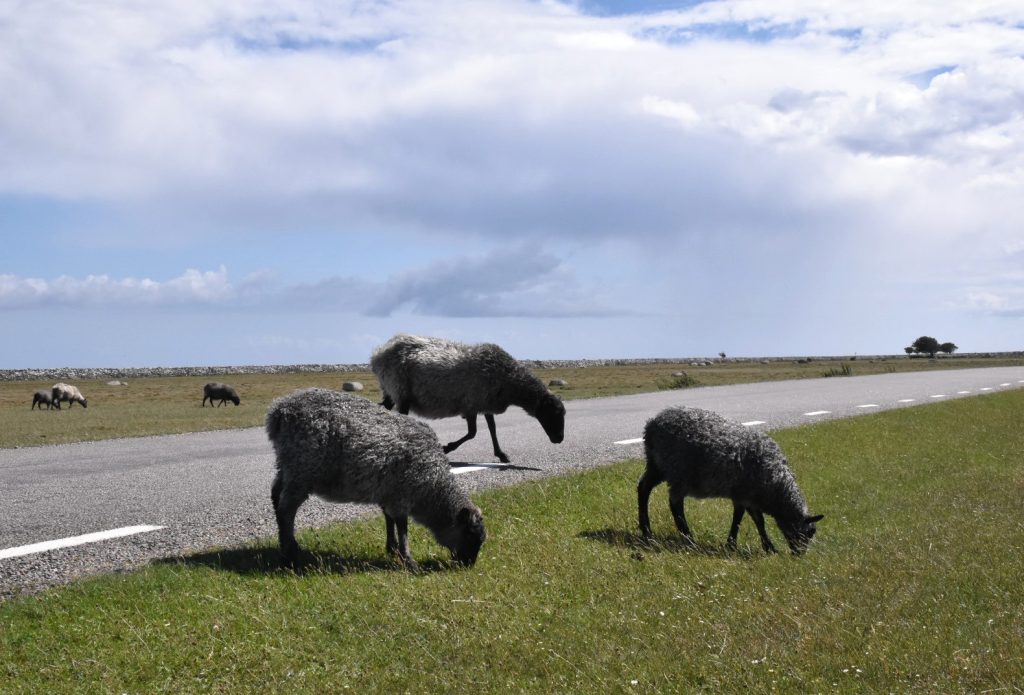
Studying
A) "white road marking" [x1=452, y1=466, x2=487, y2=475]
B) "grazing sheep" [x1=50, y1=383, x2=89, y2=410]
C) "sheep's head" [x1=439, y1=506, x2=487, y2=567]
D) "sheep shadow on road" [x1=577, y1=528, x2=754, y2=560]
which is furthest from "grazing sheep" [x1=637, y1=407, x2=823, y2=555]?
"grazing sheep" [x1=50, y1=383, x2=89, y2=410]

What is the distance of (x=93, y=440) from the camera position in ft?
72.2

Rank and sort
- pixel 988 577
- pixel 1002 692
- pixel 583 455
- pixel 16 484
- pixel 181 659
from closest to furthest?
pixel 1002 692 → pixel 181 659 → pixel 988 577 → pixel 16 484 → pixel 583 455

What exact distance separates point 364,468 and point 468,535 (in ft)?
4.21

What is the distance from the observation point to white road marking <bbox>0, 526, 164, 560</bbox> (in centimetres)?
995

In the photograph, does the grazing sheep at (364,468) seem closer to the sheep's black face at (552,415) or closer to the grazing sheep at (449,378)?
the grazing sheep at (449,378)

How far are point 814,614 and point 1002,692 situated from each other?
1.91 m

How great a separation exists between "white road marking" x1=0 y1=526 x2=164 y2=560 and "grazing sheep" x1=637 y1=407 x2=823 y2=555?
5.89 metres

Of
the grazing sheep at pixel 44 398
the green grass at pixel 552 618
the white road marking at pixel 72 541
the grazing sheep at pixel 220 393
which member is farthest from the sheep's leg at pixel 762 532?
the grazing sheep at pixel 44 398

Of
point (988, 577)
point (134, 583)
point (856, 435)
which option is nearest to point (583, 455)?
point (856, 435)

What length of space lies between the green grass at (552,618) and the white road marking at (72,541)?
1.63 meters

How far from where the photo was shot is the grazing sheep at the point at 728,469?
434 inches

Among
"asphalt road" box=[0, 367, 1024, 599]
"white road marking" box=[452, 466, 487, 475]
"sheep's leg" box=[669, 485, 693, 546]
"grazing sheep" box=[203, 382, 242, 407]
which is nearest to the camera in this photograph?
"asphalt road" box=[0, 367, 1024, 599]

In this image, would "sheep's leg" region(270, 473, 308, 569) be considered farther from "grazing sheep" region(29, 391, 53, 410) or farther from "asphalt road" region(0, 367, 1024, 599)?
"grazing sheep" region(29, 391, 53, 410)

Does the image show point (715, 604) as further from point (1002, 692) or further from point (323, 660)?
point (323, 660)
